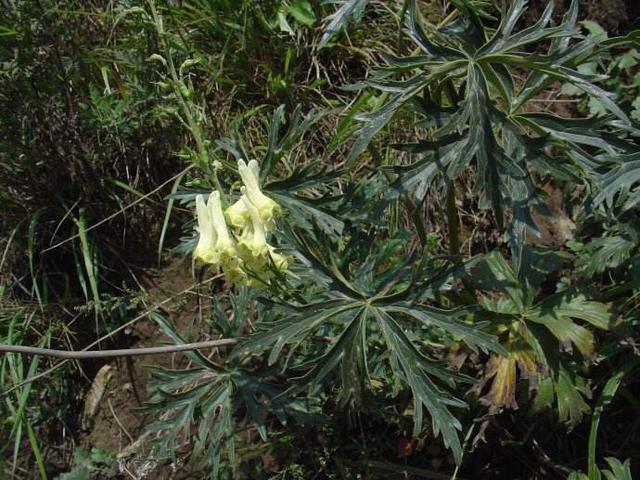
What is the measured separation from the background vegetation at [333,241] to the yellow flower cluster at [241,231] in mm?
88

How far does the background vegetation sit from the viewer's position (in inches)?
60.1

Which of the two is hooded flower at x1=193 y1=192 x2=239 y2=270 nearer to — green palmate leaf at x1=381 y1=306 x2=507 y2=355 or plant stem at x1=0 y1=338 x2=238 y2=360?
plant stem at x1=0 y1=338 x2=238 y2=360

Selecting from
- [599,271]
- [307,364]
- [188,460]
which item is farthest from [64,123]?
[599,271]

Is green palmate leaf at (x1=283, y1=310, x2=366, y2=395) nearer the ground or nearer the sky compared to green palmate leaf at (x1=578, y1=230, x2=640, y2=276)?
nearer the ground

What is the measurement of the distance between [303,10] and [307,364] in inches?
65.6

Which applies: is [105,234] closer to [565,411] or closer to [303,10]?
[303,10]

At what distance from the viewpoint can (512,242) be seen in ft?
4.93

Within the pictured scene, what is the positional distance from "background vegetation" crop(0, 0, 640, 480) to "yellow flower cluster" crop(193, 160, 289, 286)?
9 centimetres

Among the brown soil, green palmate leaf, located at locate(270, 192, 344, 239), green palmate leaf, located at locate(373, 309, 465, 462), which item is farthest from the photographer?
the brown soil

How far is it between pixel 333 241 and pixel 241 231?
Answer: 1.22 feet

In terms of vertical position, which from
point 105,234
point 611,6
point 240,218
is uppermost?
point 611,6

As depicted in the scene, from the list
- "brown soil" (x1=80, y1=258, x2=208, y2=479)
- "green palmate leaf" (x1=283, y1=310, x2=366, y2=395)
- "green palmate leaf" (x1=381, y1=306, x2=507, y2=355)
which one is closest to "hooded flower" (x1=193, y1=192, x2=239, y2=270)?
"green palmate leaf" (x1=283, y1=310, x2=366, y2=395)

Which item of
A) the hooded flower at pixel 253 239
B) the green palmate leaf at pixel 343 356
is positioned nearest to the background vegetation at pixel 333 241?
the green palmate leaf at pixel 343 356

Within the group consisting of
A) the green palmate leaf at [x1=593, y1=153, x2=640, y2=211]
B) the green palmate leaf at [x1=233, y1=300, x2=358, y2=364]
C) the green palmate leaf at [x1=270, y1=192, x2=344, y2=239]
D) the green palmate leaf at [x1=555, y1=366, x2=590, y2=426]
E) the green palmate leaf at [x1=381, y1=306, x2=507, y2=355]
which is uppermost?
the green palmate leaf at [x1=593, y1=153, x2=640, y2=211]
